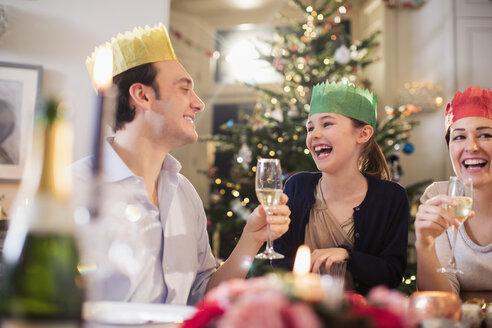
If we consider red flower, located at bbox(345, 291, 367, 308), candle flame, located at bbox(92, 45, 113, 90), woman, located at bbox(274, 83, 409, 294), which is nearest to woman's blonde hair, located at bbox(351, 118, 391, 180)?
woman, located at bbox(274, 83, 409, 294)

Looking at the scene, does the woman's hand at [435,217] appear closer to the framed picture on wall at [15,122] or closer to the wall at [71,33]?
the wall at [71,33]

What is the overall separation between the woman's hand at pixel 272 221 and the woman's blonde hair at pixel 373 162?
0.70 m

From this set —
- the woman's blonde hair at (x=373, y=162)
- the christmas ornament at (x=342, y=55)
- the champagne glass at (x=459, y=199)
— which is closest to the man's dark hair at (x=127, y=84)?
the woman's blonde hair at (x=373, y=162)

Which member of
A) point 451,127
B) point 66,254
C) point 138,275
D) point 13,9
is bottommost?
point 138,275

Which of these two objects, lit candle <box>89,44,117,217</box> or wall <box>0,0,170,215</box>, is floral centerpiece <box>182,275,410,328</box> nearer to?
lit candle <box>89,44,117,217</box>

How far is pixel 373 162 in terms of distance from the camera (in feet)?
6.90

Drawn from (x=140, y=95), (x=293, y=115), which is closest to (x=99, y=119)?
(x=140, y=95)

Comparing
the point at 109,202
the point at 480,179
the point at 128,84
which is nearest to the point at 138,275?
the point at 109,202

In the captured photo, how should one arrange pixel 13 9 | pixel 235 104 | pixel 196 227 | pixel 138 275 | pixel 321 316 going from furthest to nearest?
pixel 235 104 < pixel 13 9 < pixel 196 227 < pixel 138 275 < pixel 321 316

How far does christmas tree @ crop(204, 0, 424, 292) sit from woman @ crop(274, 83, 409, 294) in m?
1.90

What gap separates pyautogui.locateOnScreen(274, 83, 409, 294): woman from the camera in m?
1.72

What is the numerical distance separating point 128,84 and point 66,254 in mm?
1157

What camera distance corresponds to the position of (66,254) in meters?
0.70

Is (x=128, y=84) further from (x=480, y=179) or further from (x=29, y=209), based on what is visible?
(x=480, y=179)
